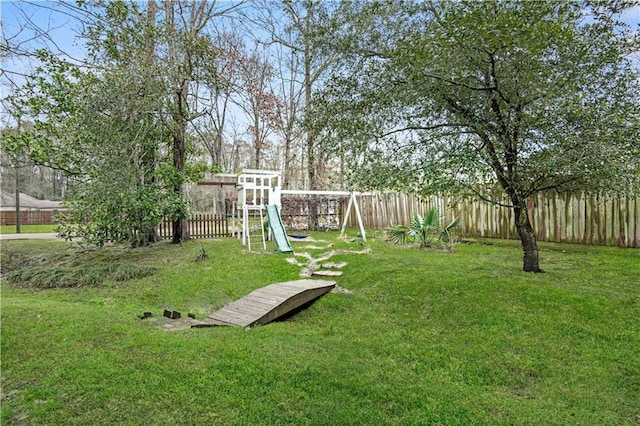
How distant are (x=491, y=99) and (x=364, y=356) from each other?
3615 millimetres

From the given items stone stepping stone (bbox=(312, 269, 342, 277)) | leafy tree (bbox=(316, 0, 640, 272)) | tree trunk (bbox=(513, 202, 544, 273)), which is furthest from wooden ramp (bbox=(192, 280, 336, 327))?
tree trunk (bbox=(513, 202, 544, 273))

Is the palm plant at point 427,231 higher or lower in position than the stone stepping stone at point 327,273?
higher

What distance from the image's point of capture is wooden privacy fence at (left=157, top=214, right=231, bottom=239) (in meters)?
12.3

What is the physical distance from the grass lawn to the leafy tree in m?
1.50

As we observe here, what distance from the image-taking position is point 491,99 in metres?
4.79

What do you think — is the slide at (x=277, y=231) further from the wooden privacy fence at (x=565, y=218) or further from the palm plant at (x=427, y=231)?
the wooden privacy fence at (x=565, y=218)

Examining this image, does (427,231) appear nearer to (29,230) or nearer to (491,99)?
(491,99)

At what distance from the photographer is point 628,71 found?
4852 mm

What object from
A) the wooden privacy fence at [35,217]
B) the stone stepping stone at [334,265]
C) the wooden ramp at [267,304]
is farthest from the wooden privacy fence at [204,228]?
the wooden privacy fence at [35,217]

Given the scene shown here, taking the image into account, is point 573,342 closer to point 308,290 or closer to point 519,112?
point 519,112

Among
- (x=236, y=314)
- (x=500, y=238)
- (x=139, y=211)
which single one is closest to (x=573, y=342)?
(x=236, y=314)

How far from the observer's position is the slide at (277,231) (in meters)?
8.71

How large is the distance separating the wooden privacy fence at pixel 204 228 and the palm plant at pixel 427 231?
20.3ft

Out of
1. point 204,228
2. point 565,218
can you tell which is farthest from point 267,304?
point 204,228
